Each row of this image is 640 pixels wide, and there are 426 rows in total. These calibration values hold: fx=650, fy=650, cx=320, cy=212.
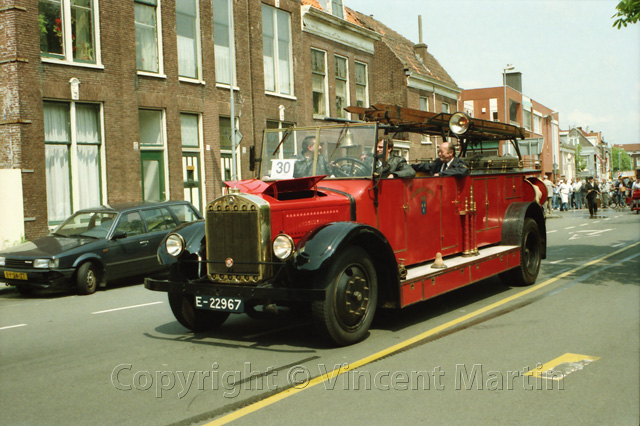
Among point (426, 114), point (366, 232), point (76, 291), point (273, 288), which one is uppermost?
point (426, 114)

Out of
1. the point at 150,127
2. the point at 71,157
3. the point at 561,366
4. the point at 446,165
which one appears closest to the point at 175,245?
the point at 561,366

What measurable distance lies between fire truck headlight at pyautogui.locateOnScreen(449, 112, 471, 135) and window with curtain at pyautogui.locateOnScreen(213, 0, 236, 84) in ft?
47.5

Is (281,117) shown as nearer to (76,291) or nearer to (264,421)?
(76,291)

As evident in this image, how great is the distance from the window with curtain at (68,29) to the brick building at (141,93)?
0.03 m

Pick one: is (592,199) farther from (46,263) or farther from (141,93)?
(46,263)

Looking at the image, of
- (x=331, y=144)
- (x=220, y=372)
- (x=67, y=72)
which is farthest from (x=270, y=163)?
(x=67, y=72)

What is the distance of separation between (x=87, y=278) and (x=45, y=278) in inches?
27.2

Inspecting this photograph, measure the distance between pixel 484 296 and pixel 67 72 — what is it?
1277 centimetres

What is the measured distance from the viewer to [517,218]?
9961mm

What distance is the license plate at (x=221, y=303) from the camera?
616 centimetres

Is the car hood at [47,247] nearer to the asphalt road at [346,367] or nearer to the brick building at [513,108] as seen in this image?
the asphalt road at [346,367]

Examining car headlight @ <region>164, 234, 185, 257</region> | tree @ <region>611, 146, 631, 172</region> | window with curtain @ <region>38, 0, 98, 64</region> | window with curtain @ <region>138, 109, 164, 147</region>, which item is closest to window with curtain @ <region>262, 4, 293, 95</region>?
window with curtain @ <region>138, 109, 164, 147</region>

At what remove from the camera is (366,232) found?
648 centimetres

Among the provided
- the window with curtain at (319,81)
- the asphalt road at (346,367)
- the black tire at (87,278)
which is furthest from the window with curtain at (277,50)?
the asphalt road at (346,367)
